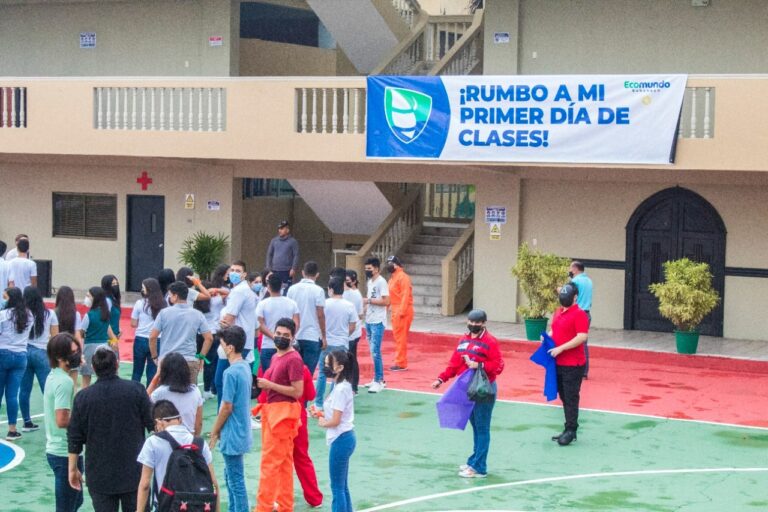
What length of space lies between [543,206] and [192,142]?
6.17m

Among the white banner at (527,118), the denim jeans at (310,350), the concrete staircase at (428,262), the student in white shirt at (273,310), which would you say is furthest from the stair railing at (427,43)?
the student in white shirt at (273,310)

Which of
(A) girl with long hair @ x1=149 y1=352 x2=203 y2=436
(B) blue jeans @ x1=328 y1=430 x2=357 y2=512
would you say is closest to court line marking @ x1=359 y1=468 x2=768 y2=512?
(B) blue jeans @ x1=328 y1=430 x2=357 y2=512

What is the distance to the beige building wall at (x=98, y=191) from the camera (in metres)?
25.1

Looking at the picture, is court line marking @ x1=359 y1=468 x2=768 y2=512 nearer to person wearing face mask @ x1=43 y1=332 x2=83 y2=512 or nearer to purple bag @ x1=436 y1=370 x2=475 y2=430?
purple bag @ x1=436 y1=370 x2=475 y2=430

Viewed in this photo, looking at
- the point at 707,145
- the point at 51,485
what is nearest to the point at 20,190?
the point at 707,145

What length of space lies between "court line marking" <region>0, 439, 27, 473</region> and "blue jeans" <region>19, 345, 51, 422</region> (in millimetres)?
500

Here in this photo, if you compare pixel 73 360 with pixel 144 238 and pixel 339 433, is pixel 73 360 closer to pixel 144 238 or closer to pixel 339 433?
pixel 339 433

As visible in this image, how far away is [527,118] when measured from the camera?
20047mm

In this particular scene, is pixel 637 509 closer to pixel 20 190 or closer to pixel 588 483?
pixel 588 483

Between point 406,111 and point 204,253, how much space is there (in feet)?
18.2

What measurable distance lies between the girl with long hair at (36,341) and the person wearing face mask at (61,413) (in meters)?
3.50

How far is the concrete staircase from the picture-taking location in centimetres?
2391

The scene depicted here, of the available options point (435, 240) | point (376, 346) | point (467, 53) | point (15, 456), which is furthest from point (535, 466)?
point (467, 53)

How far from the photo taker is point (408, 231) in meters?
25.6
